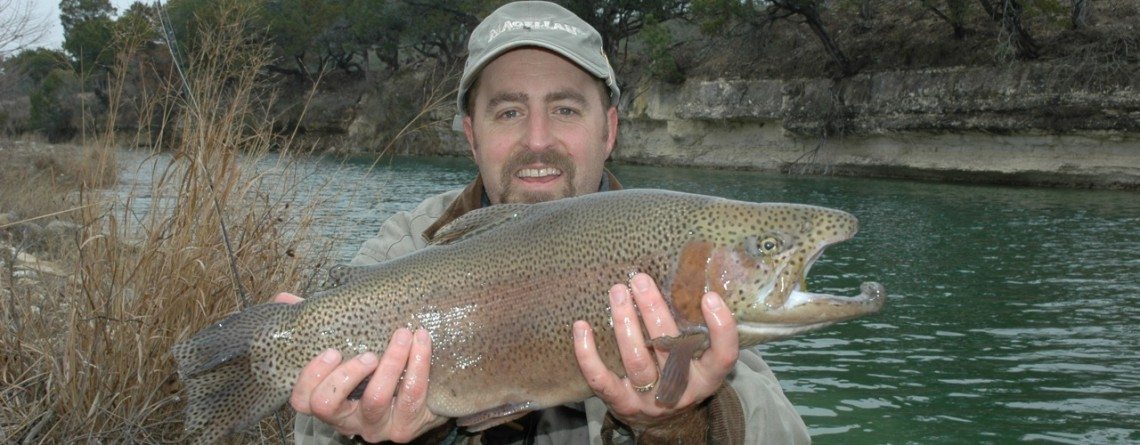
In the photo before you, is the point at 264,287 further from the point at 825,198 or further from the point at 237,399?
the point at 825,198

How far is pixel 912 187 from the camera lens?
2575 cm

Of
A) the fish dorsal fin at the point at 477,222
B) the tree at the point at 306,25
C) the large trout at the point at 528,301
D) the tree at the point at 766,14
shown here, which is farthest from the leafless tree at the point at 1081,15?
the tree at the point at 306,25

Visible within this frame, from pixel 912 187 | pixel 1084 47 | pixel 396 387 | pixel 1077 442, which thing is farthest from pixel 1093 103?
pixel 396 387

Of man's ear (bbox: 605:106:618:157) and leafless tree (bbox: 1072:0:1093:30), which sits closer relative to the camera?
man's ear (bbox: 605:106:618:157)

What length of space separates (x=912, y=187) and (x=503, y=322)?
25.2 meters

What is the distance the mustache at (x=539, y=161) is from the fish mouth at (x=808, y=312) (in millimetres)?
1231

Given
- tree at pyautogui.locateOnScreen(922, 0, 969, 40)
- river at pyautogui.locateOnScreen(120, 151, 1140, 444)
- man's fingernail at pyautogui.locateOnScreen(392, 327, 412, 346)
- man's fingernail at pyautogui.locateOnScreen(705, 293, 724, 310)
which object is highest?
tree at pyautogui.locateOnScreen(922, 0, 969, 40)

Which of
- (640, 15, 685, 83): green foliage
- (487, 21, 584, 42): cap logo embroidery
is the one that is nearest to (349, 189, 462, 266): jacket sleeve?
(487, 21, 584, 42): cap logo embroidery

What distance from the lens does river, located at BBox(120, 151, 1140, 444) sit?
23.1ft

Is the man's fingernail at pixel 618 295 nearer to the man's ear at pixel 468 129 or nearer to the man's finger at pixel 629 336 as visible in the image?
the man's finger at pixel 629 336

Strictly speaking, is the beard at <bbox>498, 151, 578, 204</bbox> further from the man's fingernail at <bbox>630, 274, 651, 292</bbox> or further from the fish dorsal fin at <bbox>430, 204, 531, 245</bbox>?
the man's fingernail at <bbox>630, 274, 651, 292</bbox>

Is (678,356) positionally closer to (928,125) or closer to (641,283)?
(641,283)

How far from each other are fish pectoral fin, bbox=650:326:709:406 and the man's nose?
120cm

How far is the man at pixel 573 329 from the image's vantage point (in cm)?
254
